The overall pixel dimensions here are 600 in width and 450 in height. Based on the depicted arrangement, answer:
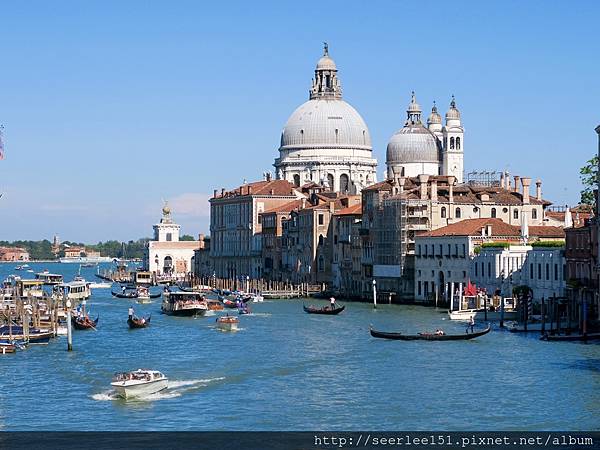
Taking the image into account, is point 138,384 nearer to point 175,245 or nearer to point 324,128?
point 324,128

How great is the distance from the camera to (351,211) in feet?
255

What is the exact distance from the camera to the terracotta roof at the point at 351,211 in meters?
76.3

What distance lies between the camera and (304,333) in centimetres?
4659

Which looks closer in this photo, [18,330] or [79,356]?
[79,356]

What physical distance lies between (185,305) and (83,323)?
826 cm

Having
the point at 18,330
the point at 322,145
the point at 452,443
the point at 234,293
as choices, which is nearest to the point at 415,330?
the point at 18,330

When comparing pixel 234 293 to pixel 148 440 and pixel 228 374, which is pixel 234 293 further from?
pixel 148 440

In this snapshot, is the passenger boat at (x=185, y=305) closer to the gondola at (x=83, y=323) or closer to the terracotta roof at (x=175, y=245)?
the gondola at (x=83, y=323)

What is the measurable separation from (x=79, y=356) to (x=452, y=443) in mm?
16515

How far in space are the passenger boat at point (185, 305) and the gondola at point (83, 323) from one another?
693 cm

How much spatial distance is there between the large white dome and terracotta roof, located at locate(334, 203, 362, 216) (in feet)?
84.8

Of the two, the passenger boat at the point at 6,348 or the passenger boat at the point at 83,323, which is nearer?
the passenger boat at the point at 6,348

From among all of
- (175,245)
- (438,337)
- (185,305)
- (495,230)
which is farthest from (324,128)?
(438,337)

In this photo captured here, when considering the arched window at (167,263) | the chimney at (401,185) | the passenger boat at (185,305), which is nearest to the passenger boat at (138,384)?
the passenger boat at (185,305)
